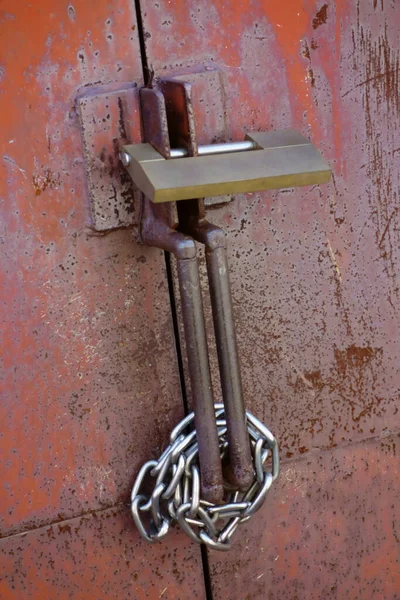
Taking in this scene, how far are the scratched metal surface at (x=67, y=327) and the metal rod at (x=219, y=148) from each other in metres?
0.11

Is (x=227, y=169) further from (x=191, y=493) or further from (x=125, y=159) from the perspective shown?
(x=191, y=493)

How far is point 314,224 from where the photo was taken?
103cm

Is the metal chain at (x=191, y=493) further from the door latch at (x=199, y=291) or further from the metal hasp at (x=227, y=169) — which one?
the metal hasp at (x=227, y=169)

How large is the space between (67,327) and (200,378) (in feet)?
0.55

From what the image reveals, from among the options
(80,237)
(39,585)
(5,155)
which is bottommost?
(39,585)

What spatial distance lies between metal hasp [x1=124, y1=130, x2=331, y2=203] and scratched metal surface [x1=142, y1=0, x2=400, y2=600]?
0.09 meters

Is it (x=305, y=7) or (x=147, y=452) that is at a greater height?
(x=305, y=7)

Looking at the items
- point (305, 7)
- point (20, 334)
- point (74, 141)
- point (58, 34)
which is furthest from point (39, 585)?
point (305, 7)

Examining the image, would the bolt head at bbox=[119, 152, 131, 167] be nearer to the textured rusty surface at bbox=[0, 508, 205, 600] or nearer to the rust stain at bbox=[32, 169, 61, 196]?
the rust stain at bbox=[32, 169, 61, 196]

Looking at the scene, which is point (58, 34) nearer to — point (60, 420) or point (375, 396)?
point (60, 420)

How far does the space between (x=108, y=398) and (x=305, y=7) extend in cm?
53

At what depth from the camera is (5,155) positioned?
2.87ft

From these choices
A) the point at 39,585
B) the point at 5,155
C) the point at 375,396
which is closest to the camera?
the point at 5,155

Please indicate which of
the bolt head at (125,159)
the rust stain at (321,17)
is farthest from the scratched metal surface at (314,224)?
the bolt head at (125,159)
